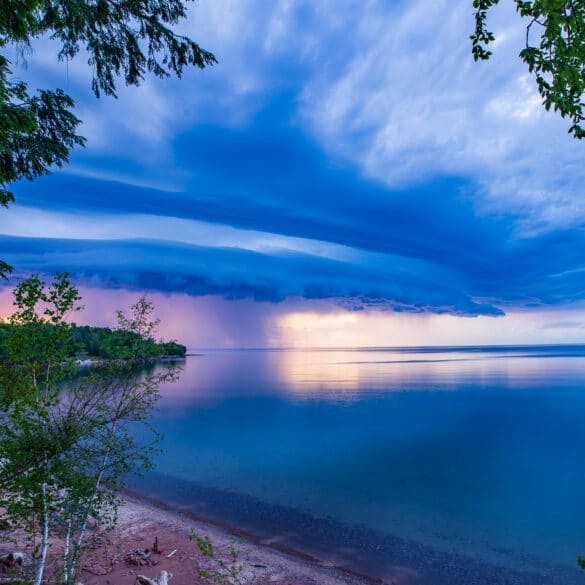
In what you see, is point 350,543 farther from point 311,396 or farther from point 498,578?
point 311,396

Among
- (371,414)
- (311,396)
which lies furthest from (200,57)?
(311,396)

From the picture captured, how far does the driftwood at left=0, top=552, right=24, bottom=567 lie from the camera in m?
11.4

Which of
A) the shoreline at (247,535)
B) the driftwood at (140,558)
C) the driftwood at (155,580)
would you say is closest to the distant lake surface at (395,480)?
the shoreline at (247,535)

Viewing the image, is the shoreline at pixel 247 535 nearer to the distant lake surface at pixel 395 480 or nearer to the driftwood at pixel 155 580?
the distant lake surface at pixel 395 480

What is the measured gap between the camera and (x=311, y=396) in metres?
73.3

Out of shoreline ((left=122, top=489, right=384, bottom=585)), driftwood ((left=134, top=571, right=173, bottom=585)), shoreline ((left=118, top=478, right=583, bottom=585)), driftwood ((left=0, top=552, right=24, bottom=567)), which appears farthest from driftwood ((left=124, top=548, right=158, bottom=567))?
shoreline ((left=118, top=478, right=583, bottom=585))

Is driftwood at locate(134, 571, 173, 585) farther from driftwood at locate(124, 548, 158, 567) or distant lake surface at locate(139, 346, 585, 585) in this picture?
distant lake surface at locate(139, 346, 585, 585)

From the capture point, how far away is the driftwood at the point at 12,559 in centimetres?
1139

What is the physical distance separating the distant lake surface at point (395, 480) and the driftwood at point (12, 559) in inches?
360

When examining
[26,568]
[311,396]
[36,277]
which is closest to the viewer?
[36,277]

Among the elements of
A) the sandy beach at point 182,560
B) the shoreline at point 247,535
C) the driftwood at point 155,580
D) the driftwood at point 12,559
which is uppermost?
the driftwood at point 12,559

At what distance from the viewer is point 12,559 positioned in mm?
11562

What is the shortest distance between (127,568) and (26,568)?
125 inches

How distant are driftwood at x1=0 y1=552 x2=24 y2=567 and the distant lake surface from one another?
30.0ft
